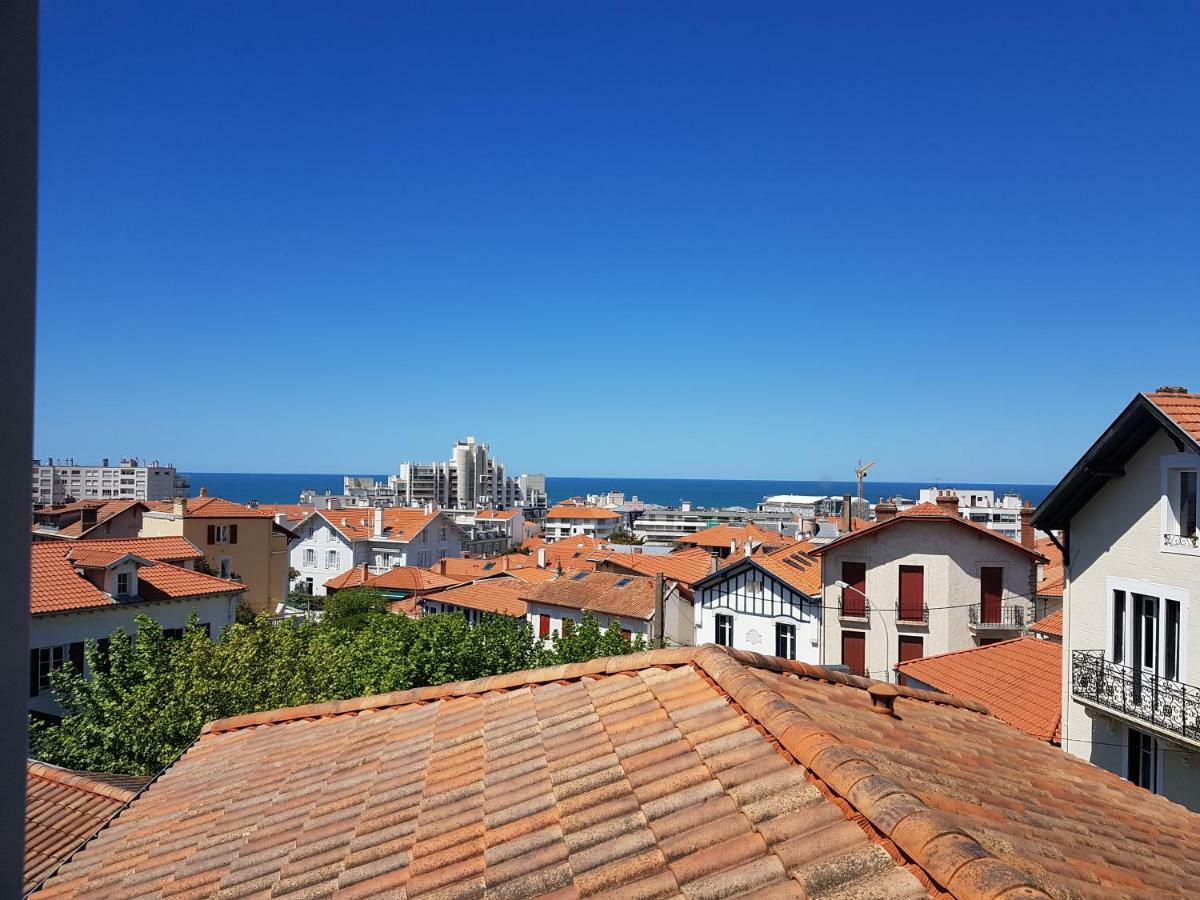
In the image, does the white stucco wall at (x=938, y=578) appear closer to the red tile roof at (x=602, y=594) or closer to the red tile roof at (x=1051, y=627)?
the red tile roof at (x=1051, y=627)

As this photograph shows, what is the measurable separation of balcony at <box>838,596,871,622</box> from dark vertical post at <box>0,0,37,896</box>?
3393 centimetres

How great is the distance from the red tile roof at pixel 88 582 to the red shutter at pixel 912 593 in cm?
2700

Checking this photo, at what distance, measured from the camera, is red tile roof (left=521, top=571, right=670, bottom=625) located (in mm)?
39719

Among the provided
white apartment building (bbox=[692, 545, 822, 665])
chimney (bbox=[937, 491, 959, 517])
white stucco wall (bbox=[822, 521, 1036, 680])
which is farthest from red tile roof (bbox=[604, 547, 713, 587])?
chimney (bbox=[937, 491, 959, 517])

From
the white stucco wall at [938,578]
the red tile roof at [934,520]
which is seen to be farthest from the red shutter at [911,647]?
the red tile roof at [934,520]

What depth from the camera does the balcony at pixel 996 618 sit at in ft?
103

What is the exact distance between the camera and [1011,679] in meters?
19.2

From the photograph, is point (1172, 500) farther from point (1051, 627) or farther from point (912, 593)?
point (912, 593)

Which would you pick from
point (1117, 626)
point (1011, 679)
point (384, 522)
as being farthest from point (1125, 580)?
point (384, 522)

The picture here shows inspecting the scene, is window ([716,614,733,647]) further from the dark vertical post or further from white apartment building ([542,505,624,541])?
white apartment building ([542,505,624,541])

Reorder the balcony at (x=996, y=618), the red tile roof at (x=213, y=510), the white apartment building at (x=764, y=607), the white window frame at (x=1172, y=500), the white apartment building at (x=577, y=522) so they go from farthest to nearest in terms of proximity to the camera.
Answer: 1. the white apartment building at (x=577, y=522)
2. the red tile roof at (x=213, y=510)
3. the white apartment building at (x=764, y=607)
4. the balcony at (x=996, y=618)
5. the white window frame at (x=1172, y=500)

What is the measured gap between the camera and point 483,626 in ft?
86.1

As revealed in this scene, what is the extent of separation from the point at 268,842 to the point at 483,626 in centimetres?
2175

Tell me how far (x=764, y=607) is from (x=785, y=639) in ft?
5.48
